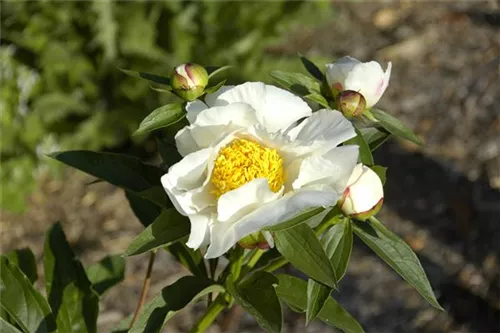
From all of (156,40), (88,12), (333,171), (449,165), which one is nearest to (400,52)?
(449,165)

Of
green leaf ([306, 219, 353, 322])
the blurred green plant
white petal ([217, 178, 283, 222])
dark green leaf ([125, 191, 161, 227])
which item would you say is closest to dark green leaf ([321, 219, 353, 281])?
green leaf ([306, 219, 353, 322])

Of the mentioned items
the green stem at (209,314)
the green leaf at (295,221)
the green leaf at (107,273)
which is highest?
the green leaf at (295,221)

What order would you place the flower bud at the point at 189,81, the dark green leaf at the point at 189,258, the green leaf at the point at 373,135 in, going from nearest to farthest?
the flower bud at the point at 189,81 < the green leaf at the point at 373,135 < the dark green leaf at the point at 189,258

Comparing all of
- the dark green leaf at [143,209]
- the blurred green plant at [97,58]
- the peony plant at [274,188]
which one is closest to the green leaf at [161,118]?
the peony plant at [274,188]

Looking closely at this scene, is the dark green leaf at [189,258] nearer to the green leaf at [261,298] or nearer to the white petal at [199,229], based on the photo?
the green leaf at [261,298]

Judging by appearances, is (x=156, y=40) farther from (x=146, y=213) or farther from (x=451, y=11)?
(x=146, y=213)

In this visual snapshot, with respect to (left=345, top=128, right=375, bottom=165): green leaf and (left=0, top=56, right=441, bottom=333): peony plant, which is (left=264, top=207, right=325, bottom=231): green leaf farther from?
(left=345, top=128, right=375, bottom=165): green leaf
